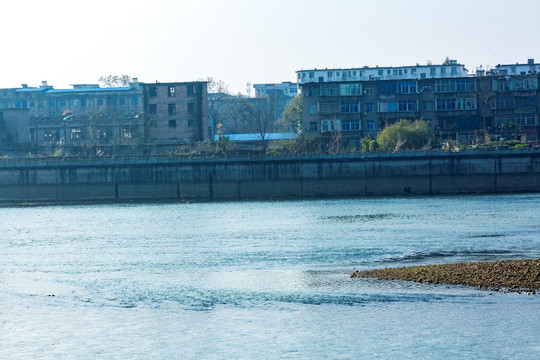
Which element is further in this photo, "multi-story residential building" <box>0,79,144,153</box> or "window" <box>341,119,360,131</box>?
"multi-story residential building" <box>0,79,144,153</box>

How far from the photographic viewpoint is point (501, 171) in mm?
100125

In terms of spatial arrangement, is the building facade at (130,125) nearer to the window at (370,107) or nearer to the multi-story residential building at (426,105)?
the multi-story residential building at (426,105)

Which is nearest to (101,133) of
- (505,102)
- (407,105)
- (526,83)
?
(407,105)

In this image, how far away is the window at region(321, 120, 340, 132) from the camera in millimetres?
123562

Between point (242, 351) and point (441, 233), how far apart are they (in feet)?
108

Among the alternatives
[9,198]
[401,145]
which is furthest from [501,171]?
[9,198]

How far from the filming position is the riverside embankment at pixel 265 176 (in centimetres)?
10069

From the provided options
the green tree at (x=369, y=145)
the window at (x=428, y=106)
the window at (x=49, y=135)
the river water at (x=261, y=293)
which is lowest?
the river water at (x=261, y=293)

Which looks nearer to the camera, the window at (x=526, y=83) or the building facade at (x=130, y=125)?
the window at (x=526, y=83)

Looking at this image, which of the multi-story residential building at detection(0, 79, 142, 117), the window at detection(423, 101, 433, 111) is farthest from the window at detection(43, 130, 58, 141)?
the window at detection(423, 101, 433, 111)

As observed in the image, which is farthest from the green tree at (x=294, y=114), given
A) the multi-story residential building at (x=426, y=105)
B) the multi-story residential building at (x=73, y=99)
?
the multi-story residential building at (x=73, y=99)

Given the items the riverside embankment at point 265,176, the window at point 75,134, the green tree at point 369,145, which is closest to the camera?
the riverside embankment at point 265,176

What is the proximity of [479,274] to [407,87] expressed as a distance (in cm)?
8702

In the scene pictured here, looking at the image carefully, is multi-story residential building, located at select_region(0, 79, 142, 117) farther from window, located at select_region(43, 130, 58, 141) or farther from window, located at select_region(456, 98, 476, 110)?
window, located at select_region(456, 98, 476, 110)
